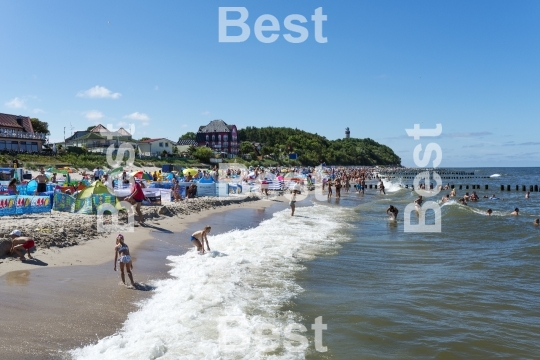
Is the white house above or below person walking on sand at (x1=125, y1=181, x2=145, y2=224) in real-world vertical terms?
above

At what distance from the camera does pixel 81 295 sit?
26.1 ft

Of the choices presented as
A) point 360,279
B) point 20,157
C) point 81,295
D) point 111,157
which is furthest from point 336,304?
point 111,157

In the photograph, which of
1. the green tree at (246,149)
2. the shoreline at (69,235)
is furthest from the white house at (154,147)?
the shoreline at (69,235)

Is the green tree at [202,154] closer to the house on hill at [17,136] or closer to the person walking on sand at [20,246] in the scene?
the house on hill at [17,136]

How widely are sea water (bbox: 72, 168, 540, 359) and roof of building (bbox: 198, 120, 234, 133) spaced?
76427 millimetres

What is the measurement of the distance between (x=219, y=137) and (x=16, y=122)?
4528 centimetres

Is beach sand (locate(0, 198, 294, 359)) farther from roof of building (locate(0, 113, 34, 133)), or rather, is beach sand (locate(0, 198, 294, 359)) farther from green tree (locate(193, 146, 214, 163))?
green tree (locate(193, 146, 214, 163))

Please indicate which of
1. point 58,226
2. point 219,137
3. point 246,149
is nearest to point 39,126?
point 219,137

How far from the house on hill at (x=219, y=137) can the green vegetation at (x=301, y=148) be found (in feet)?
8.72

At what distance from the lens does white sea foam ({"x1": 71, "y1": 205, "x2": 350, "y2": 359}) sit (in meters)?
6.10

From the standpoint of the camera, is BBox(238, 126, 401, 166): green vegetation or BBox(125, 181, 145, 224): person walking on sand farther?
BBox(238, 126, 401, 166): green vegetation

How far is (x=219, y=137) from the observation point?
9056 centimetres

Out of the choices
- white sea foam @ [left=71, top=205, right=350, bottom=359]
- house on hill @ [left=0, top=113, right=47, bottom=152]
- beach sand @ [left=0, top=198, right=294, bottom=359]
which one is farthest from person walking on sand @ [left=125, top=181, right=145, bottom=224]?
house on hill @ [left=0, top=113, right=47, bottom=152]

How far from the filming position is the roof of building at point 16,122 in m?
47.8
